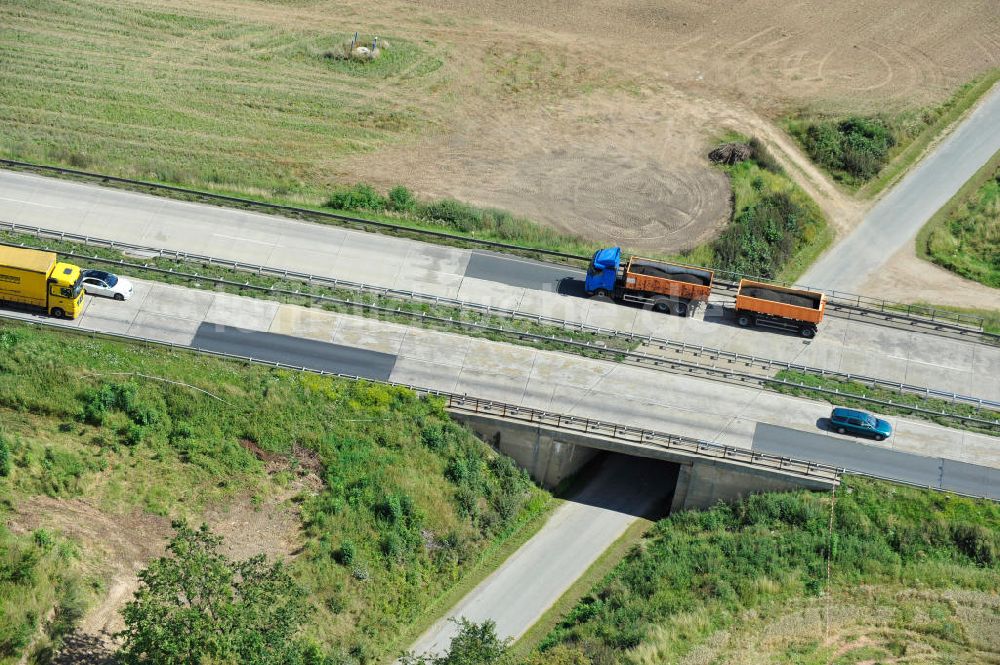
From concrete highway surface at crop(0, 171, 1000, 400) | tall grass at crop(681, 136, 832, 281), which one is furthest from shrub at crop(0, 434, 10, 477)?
tall grass at crop(681, 136, 832, 281)

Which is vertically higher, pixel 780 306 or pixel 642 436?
pixel 780 306

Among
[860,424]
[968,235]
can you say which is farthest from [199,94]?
[968,235]

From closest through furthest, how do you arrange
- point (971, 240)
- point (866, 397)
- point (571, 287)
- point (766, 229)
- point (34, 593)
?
1. point (34, 593)
2. point (866, 397)
3. point (571, 287)
4. point (766, 229)
5. point (971, 240)

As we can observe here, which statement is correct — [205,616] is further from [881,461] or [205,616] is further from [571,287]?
[881,461]

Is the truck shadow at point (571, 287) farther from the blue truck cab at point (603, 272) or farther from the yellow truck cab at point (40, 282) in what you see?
the yellow truck cab at point (40, 282)

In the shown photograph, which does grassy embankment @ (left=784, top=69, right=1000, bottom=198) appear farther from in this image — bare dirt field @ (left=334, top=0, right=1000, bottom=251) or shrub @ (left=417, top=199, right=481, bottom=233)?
shrub @ (left=417, top=199, right=481, bottom=233)

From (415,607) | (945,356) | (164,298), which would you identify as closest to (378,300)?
(164,298)
